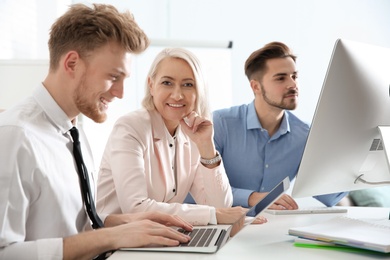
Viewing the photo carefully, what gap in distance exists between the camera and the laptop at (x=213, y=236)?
1094 millimetres

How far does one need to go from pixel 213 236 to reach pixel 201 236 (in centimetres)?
3

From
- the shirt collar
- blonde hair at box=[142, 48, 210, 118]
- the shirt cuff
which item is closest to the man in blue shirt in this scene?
blonde hair at box=[142, 48, 210, 118]

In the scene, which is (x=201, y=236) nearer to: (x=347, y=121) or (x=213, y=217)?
(x=213, y=217)

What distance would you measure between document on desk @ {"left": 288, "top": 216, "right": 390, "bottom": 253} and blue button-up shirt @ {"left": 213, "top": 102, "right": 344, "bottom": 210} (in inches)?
47.2

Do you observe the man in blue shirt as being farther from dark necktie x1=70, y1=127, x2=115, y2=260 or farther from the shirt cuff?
dark necktie x1=70, y1=127, x2=115, y2=260

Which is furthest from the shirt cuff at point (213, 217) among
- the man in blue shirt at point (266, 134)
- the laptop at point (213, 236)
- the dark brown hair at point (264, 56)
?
the dark brown hair at point (264, 56)

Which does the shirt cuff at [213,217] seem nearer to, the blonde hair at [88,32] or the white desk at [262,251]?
the white desk at [262,251]

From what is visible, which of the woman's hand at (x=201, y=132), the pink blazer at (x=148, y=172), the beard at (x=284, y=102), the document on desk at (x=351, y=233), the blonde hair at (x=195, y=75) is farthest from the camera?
the beard at (x=284, y=102)

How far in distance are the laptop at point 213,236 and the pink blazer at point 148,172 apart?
0.29 m

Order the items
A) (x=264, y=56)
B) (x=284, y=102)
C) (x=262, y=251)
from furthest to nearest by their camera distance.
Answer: (x=264, y=56), (x=284, y=102), (x=262, y=251)

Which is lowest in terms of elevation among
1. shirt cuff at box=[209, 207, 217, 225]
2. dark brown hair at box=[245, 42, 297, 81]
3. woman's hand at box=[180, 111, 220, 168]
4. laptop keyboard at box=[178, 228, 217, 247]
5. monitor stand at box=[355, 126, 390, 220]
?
shirt cuff at box=[209, 207, 217, 225]

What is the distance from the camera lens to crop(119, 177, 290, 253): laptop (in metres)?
1.09

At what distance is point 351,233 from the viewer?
3.73ft

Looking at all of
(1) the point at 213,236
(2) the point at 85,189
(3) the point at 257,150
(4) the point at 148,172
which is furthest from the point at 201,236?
(3) the point at 257,150
